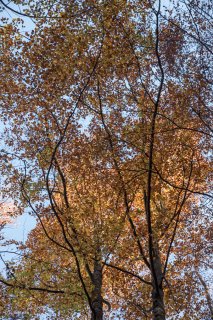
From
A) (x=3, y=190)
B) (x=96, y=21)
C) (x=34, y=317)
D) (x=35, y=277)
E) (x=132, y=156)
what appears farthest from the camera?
(x=3, y=190)

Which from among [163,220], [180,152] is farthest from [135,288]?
[180,152]

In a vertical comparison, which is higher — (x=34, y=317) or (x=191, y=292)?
(x=191, y=292)

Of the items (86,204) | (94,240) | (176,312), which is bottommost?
(176,312)

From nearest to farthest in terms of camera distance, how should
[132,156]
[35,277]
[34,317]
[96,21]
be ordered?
[96,21]
[35,277]
[34,317]
[132,156]

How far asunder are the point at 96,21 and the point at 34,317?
10469 millimetres

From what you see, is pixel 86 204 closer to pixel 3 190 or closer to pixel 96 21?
pixel 3 190

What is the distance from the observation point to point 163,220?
12.5 meters

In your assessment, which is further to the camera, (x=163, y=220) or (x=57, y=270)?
(x=163, y=220)

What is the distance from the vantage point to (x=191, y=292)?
1471 cm

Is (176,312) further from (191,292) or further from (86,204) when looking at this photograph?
(86,204)

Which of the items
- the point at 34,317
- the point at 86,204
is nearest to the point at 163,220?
the point at 86,204

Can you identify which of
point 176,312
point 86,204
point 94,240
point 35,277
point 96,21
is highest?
point 96,21

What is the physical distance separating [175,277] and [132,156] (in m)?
6.59

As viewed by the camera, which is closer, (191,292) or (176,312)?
(176,312)
